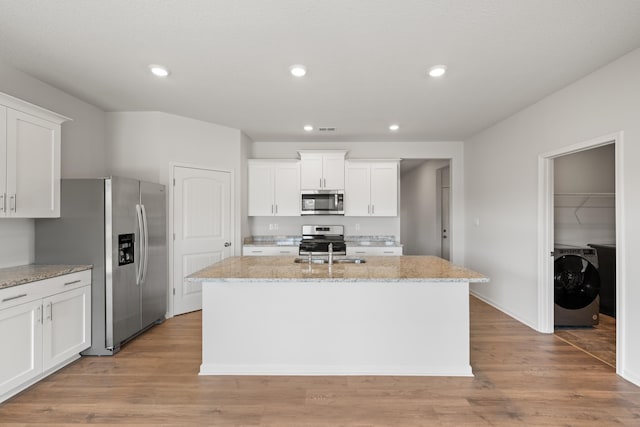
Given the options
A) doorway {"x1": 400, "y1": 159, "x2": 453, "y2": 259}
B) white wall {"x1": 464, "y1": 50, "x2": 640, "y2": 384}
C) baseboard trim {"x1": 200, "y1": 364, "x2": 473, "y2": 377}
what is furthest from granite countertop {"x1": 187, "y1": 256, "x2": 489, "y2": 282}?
doorway {"x1": 400, "y1": 159, "x2": 453, "y2": 259}

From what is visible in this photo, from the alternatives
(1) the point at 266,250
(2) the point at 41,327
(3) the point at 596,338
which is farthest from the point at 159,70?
(3) the point at 596,338

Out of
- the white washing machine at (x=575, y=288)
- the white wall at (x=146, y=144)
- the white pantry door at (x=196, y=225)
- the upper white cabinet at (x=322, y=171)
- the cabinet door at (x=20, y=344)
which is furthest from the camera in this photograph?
the upper white cabinet at (x=322, y=171)

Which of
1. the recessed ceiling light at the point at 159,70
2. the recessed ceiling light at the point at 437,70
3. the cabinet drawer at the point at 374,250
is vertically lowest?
the cabinet drawer at the point at 374,250

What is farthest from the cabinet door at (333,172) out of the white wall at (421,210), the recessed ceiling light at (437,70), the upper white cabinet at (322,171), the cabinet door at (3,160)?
the cabinet door at (3,160)

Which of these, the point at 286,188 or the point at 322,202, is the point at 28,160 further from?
the point at 322,202

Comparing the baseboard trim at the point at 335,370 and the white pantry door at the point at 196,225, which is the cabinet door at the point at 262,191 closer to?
the white pantry door at the point at 196,225

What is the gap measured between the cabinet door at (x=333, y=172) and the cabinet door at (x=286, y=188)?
431 mm

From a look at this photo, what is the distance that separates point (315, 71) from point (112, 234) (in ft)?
7.64

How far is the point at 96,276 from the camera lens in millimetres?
2865

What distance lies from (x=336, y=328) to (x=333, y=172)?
2.92 metres

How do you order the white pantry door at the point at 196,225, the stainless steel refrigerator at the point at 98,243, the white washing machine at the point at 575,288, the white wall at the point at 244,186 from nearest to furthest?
the stainless steel refrigerator at the point at 98,243 → the white washing machine at the point at 575,288 → the white pantry door at the point at 196,225 → the white wall at the point at 244,186

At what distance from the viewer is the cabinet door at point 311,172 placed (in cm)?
500

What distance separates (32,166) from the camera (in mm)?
2572

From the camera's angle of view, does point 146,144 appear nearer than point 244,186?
Yes
